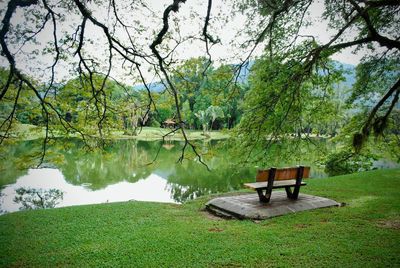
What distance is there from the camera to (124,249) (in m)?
5.58

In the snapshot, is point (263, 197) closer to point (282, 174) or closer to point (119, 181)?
point (282, 174)

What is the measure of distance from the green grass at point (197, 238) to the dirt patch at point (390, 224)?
0.02 m

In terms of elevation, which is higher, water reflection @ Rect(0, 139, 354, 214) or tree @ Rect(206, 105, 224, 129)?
tree @ Rect(206, 105, 224, 129)

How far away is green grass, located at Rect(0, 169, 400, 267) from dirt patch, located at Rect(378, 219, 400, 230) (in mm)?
19

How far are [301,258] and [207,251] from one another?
1.57 m

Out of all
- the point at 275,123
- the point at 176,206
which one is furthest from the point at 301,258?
the point at 176,206

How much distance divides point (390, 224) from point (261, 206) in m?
2.83

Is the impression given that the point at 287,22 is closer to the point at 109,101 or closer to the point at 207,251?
the point at 109,101

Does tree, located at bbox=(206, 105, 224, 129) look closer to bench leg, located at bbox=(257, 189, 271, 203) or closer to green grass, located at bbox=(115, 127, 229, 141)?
green grass, located at bbox=(115, 127, 229, 141)

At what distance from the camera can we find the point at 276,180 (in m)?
7.78

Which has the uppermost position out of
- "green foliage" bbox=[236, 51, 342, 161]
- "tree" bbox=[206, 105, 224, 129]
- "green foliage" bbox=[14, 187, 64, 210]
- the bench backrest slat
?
"tree" bbox=[206, 105, 224, 129]

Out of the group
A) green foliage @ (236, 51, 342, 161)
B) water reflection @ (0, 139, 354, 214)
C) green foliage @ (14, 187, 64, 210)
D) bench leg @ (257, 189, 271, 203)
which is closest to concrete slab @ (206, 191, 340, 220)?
bench leg @ (257, 189, 271, 203)

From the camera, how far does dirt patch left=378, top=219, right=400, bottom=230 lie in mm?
6257

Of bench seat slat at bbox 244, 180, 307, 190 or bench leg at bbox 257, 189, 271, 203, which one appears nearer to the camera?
bench seat slat at bbox 244, 180, 307, 190
